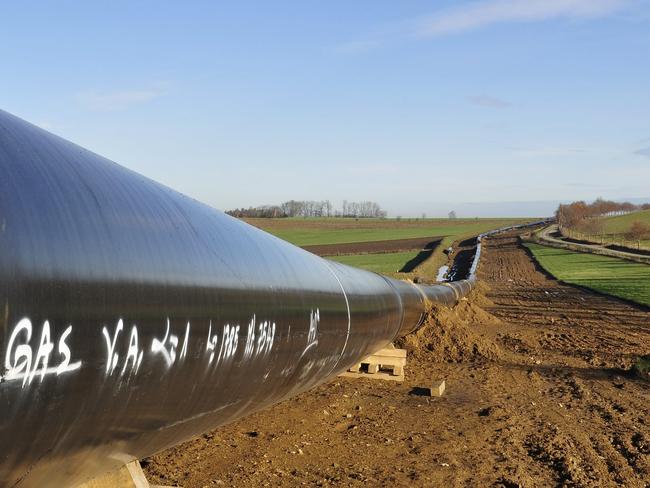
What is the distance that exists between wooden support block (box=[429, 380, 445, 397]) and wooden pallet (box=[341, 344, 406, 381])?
580 mm

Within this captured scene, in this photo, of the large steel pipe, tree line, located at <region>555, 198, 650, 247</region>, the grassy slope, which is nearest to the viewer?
the large steel pipe

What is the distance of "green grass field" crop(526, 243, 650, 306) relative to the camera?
22484mm

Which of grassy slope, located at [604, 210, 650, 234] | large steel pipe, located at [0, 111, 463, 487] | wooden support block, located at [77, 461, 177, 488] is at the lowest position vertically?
grassy slope, located at [604, 210, 650, 234]

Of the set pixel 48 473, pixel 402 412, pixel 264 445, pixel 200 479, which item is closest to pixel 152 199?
pixel 48 473

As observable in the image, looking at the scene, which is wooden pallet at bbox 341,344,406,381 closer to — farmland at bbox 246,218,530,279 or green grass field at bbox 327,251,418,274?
farmland at bbox 246,218,530,279

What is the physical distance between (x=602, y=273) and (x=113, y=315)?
105 ft

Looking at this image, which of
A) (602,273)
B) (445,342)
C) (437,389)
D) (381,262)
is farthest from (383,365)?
(381,262)

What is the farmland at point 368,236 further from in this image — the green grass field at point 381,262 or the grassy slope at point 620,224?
the grassy slope at point 620,224

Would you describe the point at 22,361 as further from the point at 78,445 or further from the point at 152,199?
the point at 152,199

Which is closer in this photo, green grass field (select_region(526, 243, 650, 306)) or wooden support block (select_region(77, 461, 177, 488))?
wooden support block (select_region(77, 461, 177, 488))

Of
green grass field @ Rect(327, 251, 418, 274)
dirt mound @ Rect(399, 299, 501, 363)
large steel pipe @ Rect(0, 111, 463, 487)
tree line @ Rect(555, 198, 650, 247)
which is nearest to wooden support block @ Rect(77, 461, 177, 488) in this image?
large steel pipe @ Rect(0, 111, 463, 487)

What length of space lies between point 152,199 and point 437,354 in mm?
7888

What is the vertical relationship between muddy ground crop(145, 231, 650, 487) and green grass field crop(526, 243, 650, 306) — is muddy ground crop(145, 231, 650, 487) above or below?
above

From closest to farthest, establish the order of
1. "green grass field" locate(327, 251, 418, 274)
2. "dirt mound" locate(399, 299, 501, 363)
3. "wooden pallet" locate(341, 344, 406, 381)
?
"wooden pallet" locate(341, 344, 406, 381)
"dirt mound" locate(399, 299, 501, 363)
"green grass field" locate(327, 251, 418, 274)
